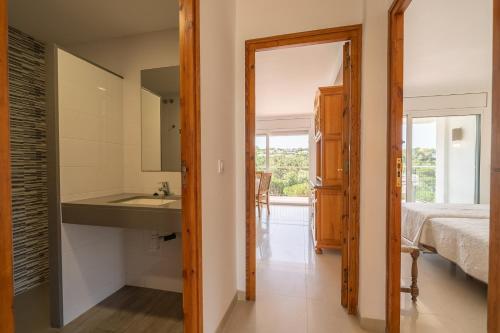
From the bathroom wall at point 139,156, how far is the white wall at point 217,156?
0.57 meters

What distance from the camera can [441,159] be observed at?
4508 millimetres

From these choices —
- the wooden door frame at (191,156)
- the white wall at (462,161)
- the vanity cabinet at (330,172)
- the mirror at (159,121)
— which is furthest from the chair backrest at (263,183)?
the wooden door frame at (191,156)

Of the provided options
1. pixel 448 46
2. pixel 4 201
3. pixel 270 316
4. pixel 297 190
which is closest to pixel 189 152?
pixel 4 201

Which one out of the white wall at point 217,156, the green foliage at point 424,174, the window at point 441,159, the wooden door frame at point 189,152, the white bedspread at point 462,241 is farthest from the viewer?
the green foliage at point 424,174

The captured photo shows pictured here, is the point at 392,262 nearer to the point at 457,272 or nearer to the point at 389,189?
the point at 389,189

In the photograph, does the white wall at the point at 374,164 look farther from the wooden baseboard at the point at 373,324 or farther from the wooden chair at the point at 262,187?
the wooden chair at the point at 262,187

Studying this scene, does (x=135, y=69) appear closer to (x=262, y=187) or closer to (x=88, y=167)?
(x=88, y=167)

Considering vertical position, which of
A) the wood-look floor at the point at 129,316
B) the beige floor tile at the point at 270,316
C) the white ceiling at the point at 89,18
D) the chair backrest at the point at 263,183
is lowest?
the wood-look floor at the point at 129,316

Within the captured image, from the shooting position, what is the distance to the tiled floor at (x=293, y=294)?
1683 millimetres

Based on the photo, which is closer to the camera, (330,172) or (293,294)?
(293,294)

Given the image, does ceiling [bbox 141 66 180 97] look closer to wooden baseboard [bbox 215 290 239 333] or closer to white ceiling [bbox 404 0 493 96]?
wooden baseboard [bbox 215 290 239 333]

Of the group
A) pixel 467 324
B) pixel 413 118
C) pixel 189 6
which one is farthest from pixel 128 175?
pixel 413 118

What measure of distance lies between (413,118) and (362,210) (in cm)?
376

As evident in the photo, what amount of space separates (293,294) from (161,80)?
2.30 m
